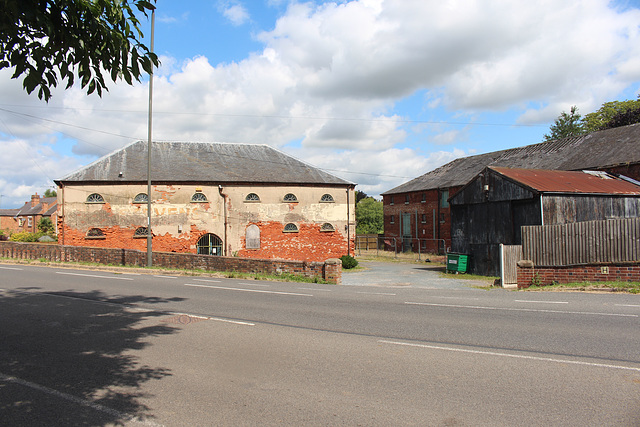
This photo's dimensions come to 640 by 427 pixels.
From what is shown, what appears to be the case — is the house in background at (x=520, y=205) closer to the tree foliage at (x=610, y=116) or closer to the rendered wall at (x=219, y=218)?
A: the rendered wall at (x=219, y=218)

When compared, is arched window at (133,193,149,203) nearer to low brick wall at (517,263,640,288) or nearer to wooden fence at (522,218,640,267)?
wooden fence at (522,218,640,267)

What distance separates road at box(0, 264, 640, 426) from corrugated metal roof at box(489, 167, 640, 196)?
10.5 meters

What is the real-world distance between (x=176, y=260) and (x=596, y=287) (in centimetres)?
1783

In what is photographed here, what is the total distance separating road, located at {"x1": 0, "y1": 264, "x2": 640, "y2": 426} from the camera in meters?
4.52

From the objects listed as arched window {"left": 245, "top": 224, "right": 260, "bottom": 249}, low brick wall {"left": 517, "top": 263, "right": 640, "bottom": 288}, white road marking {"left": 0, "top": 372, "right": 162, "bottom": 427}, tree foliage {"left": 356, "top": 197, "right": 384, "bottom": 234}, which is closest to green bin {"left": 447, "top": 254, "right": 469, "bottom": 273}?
low brick wall {"left": 517, "top": 263, "right": 640, "bottom": 288}

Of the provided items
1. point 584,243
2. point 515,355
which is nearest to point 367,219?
point 584,243

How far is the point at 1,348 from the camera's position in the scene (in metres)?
6.96

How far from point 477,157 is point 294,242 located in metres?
21.9

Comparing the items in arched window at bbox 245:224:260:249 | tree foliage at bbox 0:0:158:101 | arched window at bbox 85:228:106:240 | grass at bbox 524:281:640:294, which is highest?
tree foliage at bbox 0:0:158:101

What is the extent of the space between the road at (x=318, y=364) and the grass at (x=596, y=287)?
10.7 feet

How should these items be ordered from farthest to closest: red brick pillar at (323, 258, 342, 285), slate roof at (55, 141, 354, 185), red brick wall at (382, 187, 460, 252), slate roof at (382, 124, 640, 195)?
red brick wall at (382, 187, 460, 252) < slate roof at (55, 141, 354, 185) < slate roof at (382, 124, 640, 195) < red brick pillar at (323, 258, 342, 285)

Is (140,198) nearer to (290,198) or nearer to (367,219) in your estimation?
(290,198)

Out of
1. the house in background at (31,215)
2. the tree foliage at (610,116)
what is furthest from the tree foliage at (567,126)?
the house in background at (31,215)

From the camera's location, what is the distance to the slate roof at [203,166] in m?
Result: 32.0
